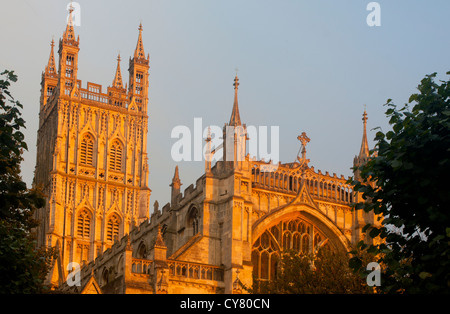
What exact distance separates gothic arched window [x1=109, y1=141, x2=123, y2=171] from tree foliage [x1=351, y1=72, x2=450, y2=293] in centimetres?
6279

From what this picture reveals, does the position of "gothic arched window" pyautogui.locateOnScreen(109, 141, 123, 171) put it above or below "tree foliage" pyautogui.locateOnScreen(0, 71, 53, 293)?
above

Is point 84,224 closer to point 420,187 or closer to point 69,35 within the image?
point 69,35

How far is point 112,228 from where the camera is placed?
258 feet

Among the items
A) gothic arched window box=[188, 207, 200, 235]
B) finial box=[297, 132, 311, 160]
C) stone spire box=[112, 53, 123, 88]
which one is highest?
stone spire box=[112, 53, 123, 88]

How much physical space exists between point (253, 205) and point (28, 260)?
74.5 feet

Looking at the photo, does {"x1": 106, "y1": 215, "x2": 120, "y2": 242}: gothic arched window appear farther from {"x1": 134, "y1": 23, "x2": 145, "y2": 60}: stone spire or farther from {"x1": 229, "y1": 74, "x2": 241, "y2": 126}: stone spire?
{"x1": 229, "y1": 74, "x2": 241, "y2": 126}: stone spire

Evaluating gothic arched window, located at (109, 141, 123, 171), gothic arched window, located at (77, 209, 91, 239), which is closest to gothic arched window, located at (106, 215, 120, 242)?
gothic arched window, located at (77, 209, 91, 239)

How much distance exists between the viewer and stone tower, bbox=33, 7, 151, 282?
250ft

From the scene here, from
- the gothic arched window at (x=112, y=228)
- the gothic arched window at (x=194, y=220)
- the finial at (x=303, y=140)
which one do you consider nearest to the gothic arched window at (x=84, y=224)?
the gothic arched window at (x=112, y=228)

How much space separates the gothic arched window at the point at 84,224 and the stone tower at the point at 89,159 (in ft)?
0.28

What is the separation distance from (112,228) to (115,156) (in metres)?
7.01

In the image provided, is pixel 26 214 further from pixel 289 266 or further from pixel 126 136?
pixel 126 136

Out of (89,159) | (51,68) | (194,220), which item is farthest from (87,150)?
→ (194,220)

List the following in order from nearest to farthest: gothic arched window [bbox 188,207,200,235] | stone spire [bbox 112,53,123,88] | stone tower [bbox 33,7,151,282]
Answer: gothic arched window [bbox 188,207,200,235] < stone tower [bbox 33,7,151,282] < stone spire [bbox 112,53,123,88]
